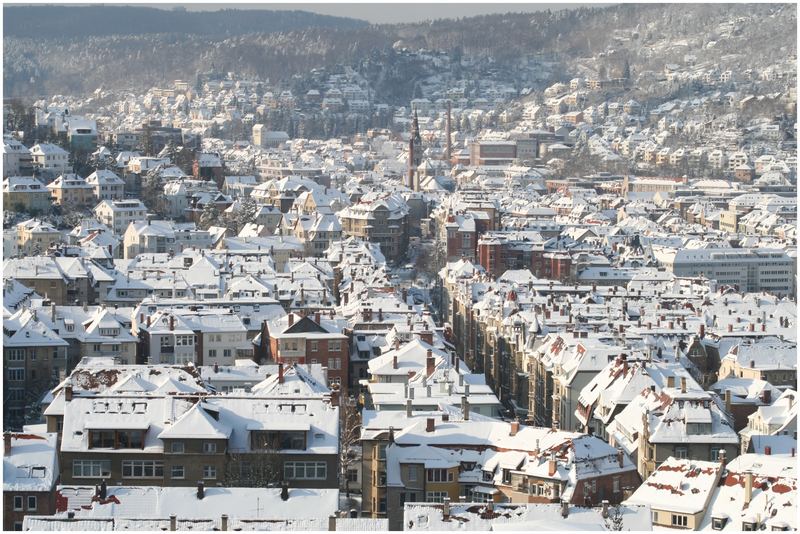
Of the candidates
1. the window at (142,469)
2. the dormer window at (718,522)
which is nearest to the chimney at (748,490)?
the dormer window at (718,522)

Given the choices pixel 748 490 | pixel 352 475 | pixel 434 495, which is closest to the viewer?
pixel 748 490

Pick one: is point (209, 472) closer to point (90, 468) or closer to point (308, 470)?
point (308, 470)

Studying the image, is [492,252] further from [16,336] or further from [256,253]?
[16,336]

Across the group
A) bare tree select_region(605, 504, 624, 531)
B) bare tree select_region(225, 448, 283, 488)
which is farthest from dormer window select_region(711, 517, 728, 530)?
bare tree select_region(225, 448, 283, 488)

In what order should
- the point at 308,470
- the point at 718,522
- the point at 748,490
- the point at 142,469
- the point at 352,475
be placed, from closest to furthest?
the point at 718,522 → the point at 748,490 → the point at 142,469 → the point at 308,470 → the point at 352,475

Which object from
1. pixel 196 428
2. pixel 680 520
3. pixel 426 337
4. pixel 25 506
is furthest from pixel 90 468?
pixel 426 337

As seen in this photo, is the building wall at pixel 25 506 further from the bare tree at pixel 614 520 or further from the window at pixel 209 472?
the bare tree at pixel 614 520
